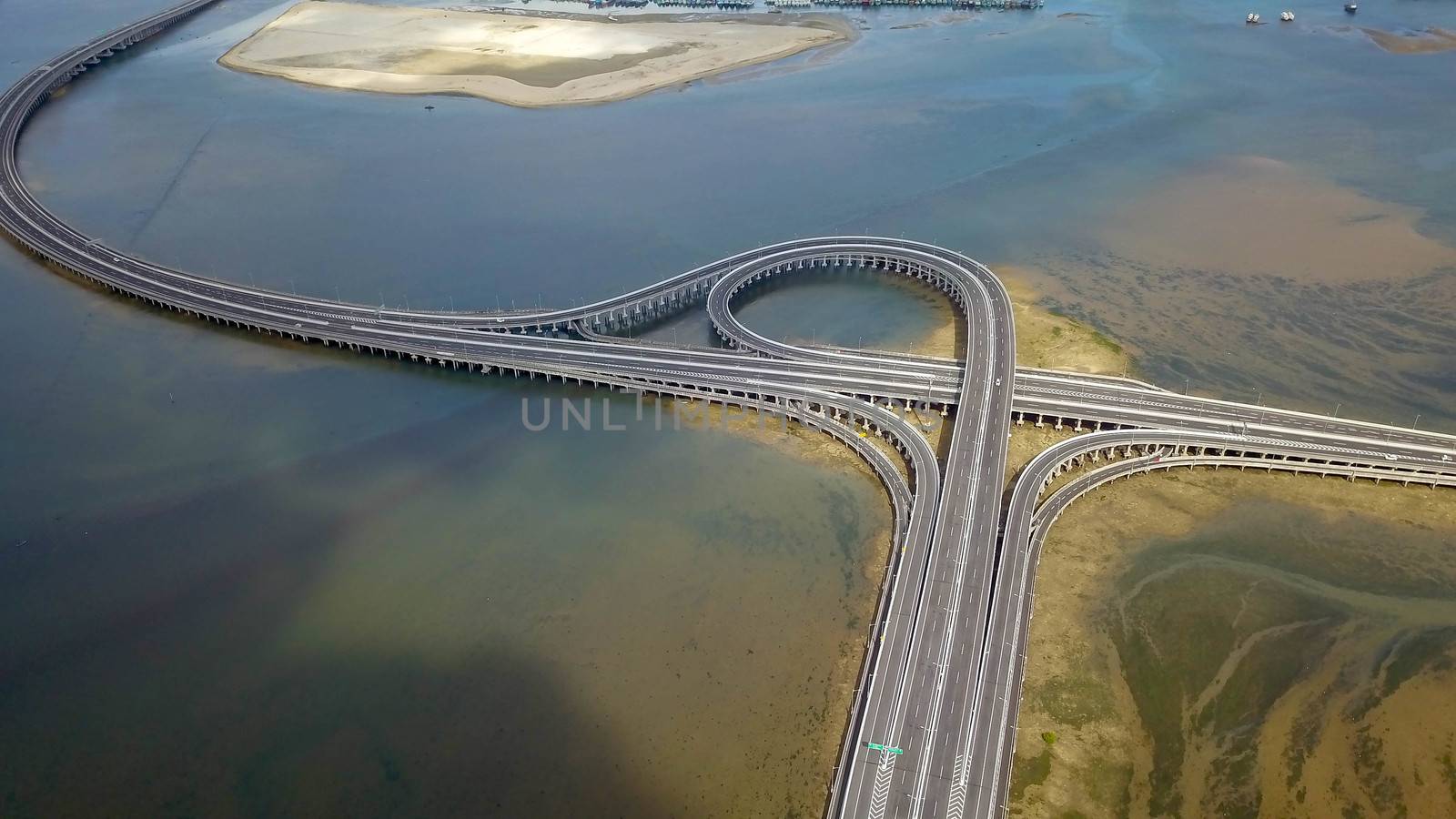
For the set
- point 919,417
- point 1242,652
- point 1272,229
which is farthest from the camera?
point 1272,229

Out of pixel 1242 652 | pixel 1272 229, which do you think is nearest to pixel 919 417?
pixel 1242 652

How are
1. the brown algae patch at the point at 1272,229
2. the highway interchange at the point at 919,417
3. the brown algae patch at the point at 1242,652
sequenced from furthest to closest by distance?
1. the brown algae patch at the point at 1272,229
2. the highway interchange at the point at 919,417
3. the brown algae patch at the point at 1242,652

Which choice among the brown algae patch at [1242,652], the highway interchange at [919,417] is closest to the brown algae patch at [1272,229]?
the highway interchange at [919,417]

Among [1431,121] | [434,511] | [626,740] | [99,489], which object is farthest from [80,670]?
[1431,121]

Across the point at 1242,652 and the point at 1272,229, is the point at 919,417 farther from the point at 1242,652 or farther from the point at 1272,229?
the point at 1272,229

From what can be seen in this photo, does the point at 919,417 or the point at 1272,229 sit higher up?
the point at 1272,229

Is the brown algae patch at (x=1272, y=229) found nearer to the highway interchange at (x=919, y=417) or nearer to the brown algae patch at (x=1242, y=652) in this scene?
the highway interchange at (x=919, y=417)

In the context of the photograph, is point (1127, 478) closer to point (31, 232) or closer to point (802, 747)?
point (802, 747)
